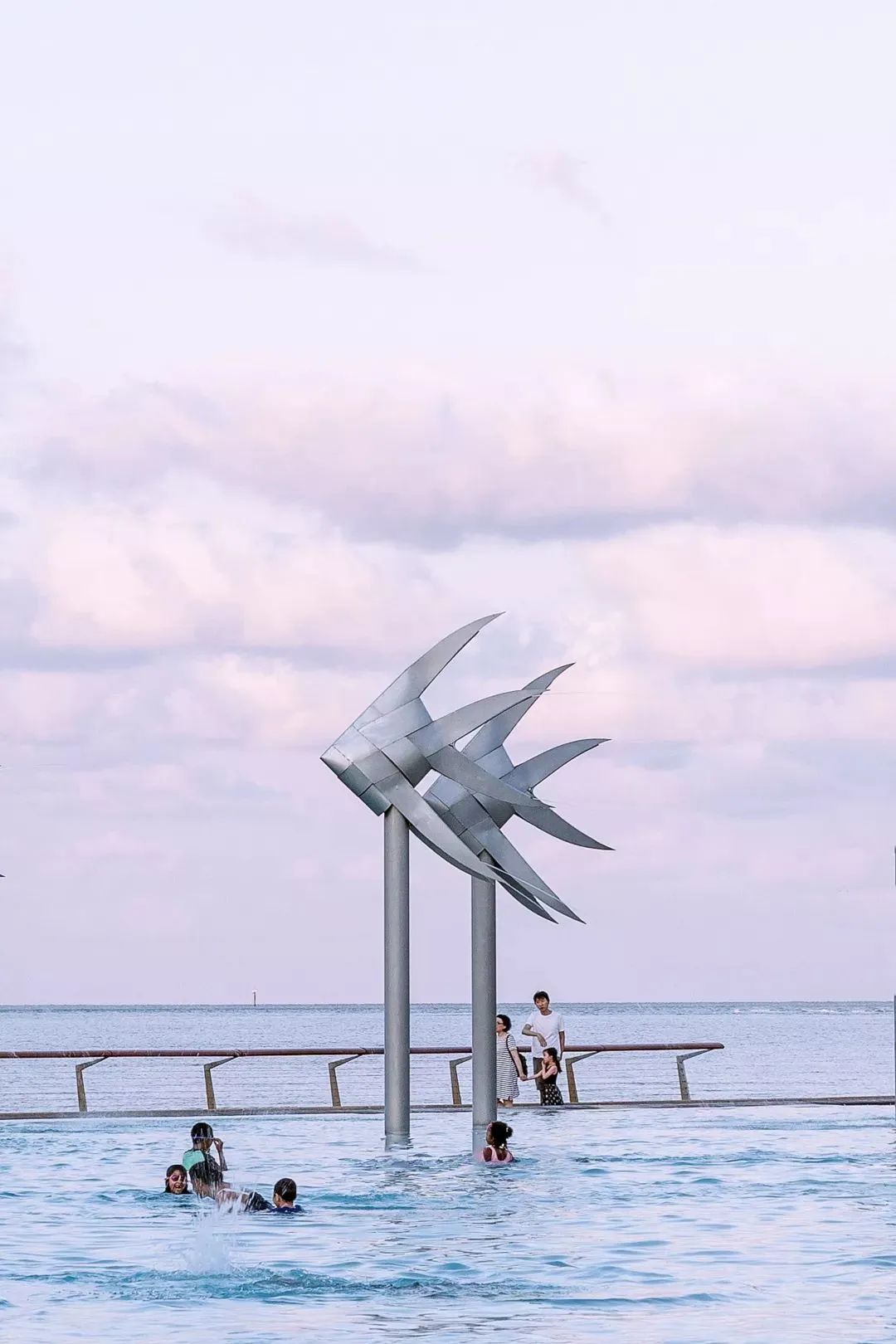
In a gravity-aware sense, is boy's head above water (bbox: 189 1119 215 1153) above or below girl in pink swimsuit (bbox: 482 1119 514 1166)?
above

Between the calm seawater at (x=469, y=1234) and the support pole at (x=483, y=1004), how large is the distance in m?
0.72

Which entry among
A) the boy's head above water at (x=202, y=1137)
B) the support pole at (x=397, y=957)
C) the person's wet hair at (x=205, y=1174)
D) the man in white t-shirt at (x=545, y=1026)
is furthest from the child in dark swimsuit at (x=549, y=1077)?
the person's wet hair at (x=205, y=1174)

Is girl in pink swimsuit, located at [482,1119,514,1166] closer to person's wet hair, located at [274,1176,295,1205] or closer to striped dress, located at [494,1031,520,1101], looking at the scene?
person's wet hair, located at [274,1176,295,1205]

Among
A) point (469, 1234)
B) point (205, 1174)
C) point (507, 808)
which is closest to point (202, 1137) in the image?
point (205, 1174)

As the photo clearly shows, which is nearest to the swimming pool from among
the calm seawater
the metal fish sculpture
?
the calm seawater

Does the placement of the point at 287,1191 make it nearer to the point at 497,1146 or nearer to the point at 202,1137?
the point at 202,1137

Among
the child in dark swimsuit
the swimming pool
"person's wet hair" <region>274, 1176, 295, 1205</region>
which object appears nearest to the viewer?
the swimming pool

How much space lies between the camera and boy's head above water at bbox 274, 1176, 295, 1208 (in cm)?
1997

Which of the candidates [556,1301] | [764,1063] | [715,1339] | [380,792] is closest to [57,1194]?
[380,792]

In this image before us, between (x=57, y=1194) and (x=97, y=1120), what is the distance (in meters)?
7.56

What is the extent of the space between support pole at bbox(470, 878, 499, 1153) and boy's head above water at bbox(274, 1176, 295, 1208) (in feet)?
18.6

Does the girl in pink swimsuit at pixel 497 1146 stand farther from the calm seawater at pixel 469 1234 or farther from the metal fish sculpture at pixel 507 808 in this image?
the metal fish sculpture at pixel 507 808

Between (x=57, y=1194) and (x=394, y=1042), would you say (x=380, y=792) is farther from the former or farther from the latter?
(x=57, y=1194)

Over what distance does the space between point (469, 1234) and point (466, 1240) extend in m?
0.39
